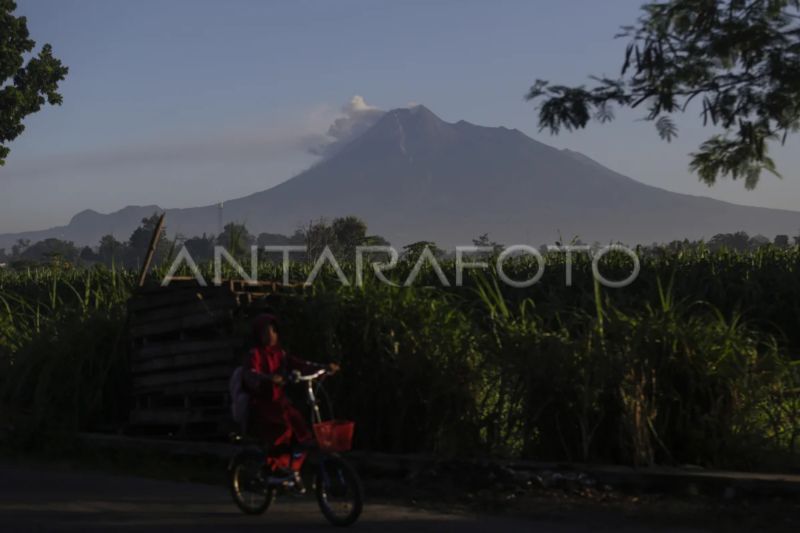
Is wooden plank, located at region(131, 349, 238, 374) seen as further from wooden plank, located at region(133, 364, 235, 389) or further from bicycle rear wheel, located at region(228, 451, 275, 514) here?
bicycle rear wheel, located at region(228, 451, 275, 514)

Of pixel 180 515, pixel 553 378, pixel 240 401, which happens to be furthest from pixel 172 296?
pixel 553 378

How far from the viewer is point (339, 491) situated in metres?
8.45

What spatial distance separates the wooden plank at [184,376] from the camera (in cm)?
1216

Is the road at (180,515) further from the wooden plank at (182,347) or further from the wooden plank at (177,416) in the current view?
the wooden plank at (182,347)

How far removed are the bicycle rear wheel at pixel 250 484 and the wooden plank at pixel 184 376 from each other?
10.0ft

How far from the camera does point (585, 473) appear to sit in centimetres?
1003

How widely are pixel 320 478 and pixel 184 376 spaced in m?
4.42

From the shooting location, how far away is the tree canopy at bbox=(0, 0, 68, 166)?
4166cm

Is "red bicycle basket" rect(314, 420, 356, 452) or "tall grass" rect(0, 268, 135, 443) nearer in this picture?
"red bicycle basket" rect(314, 420, 356, 452)

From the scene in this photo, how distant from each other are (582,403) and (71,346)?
6.32 metres

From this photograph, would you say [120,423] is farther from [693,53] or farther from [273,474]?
[693,53]

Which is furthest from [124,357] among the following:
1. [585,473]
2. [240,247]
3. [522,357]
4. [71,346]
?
[585,473]

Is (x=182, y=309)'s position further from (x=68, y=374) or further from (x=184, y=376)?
(x=68, y=374)

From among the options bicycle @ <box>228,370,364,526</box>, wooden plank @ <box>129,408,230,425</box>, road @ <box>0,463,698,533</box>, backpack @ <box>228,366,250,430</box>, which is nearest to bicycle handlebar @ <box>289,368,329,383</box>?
bicycle @ <box>228,370,364,526</box>
